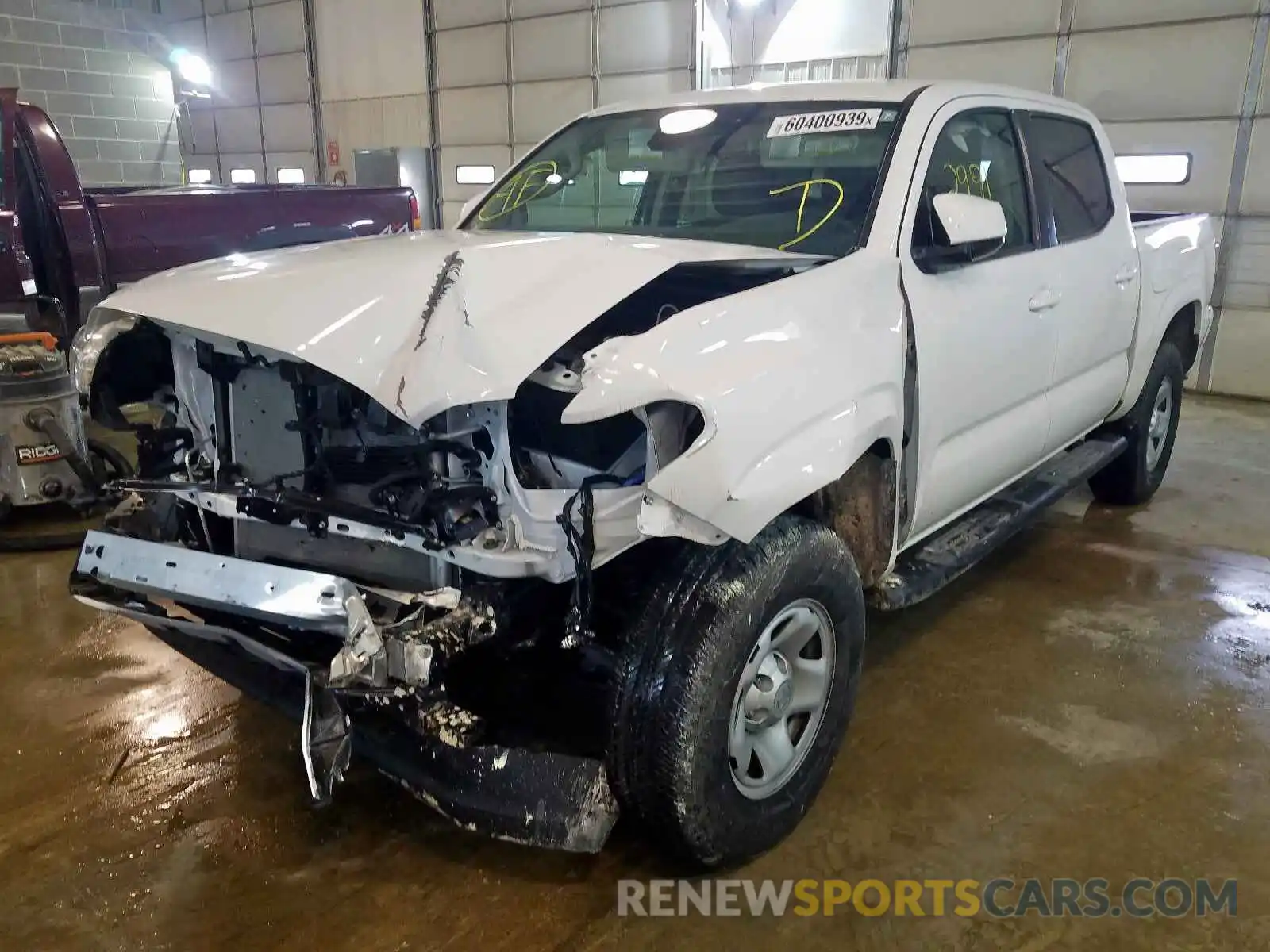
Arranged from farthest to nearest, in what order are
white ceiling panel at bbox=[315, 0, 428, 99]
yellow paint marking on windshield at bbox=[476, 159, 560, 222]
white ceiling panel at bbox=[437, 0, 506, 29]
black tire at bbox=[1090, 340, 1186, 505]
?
white ceiling panel at bbox=[315, 0, 428, 99], white ceiling panel at bbox=[437, 0, 506, 29], black tire at bbox=[1090, 340, 1186, 505], yellow paint marking on windshield at bbox=[476, 159, 560, 222]

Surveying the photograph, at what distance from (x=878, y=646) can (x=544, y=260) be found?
6.54ft

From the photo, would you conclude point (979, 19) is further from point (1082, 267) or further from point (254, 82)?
point (254, 82)

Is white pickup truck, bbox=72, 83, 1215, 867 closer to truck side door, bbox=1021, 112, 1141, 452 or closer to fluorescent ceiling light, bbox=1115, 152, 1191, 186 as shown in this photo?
truck side door, bbox=1021, 112, 1141, 452

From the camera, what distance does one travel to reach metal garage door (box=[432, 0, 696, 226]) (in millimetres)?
11156

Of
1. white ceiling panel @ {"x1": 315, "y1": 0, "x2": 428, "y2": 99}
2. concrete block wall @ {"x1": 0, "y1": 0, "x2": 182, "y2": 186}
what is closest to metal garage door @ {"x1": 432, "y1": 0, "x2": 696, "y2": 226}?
white ceiling panel @ {"x1": 315, "y1": 0, "x2": 428, "y2": 99}

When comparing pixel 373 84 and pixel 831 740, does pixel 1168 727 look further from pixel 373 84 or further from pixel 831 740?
pixel 373 84

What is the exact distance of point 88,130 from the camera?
46.3ft

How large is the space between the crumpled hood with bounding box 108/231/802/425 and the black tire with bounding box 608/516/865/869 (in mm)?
581

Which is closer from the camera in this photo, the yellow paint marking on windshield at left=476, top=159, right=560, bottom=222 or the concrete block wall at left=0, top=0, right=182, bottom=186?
the yellow paint marking on windshield at left=476, top=159, right=560, bottom=222

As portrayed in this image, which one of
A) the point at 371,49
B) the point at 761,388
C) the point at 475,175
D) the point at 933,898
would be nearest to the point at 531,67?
the point at 475,175

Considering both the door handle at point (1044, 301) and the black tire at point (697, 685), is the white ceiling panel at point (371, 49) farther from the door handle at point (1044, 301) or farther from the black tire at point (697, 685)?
the black tire at point (697, 685)

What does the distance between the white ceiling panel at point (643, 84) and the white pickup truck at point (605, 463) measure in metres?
8.40

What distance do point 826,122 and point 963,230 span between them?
69 cm

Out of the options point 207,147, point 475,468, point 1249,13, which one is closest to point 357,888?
point 475,468
